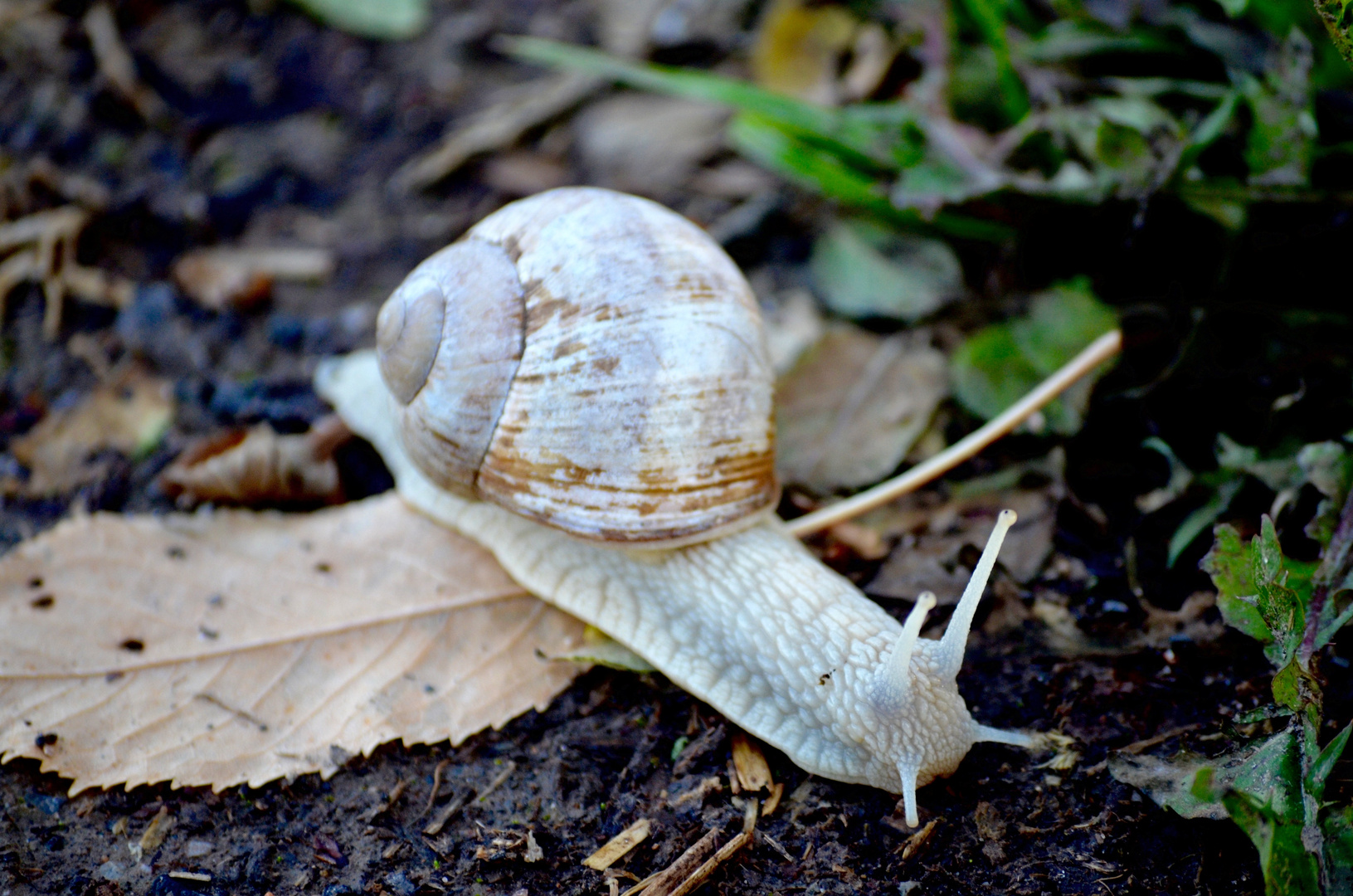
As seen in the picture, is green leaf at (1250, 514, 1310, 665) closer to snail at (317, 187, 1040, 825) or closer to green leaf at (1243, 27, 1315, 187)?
snail at (317, 187, 1040, 825)

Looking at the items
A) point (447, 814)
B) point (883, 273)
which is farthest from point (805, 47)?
point (447, 814)

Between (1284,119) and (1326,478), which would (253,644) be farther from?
(1284,119)

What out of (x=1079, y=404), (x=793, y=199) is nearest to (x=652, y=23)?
(x=793, y=199)

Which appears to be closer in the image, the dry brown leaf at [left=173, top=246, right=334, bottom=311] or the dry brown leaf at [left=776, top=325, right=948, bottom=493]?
the dry brown leaf at [left=776, top=325, right=948, bottom=493]

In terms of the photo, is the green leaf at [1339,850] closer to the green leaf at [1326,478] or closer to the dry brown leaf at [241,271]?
the green leaf at [1326,478]

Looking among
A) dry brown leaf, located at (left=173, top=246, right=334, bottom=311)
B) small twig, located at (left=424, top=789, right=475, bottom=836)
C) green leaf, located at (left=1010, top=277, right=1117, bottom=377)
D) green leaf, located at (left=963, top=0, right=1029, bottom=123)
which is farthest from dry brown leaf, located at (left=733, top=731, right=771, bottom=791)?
dry brown leaf, located at (left=173, top=246, right=334, bottom=311)

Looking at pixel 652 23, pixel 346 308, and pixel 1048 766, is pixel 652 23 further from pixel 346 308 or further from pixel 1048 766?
pixel 1048 766
